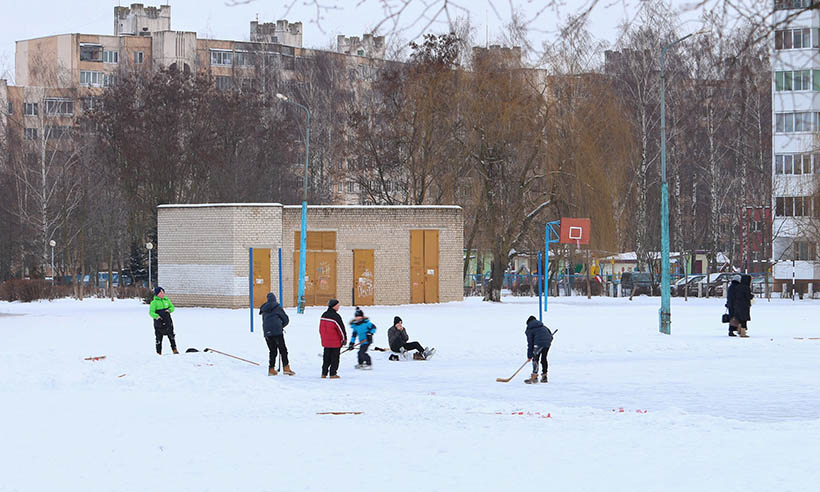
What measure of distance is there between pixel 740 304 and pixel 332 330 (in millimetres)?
13807

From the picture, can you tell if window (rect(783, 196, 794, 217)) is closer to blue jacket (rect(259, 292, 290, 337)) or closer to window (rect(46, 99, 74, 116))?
window (rect(46, 99, 74, 116))

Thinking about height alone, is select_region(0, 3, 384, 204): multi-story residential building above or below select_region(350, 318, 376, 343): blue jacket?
above

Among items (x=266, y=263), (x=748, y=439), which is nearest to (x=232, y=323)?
(x=266, y=263)

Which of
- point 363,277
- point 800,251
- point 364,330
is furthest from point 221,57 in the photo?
point 364,330

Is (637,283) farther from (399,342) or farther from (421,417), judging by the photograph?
(421,417)

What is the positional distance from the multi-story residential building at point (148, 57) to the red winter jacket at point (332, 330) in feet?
201

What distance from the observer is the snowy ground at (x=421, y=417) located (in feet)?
37.0

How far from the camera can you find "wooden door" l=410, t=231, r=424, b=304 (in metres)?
47.0

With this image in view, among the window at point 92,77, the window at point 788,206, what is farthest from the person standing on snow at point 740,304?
the window at point 92,77

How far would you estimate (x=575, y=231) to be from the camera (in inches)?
1742

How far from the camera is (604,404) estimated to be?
677 inches

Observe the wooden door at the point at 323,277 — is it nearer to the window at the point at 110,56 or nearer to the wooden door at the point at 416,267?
the wooden door at the point at 416,267

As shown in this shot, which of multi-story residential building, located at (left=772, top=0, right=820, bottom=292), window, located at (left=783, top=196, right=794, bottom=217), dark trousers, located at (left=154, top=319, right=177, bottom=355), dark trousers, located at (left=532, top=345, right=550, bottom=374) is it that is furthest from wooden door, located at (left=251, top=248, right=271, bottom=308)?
window, located at (left=783, top=196, right=794, bottom=217)

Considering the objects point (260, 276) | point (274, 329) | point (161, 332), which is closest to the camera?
point (274, 329)
